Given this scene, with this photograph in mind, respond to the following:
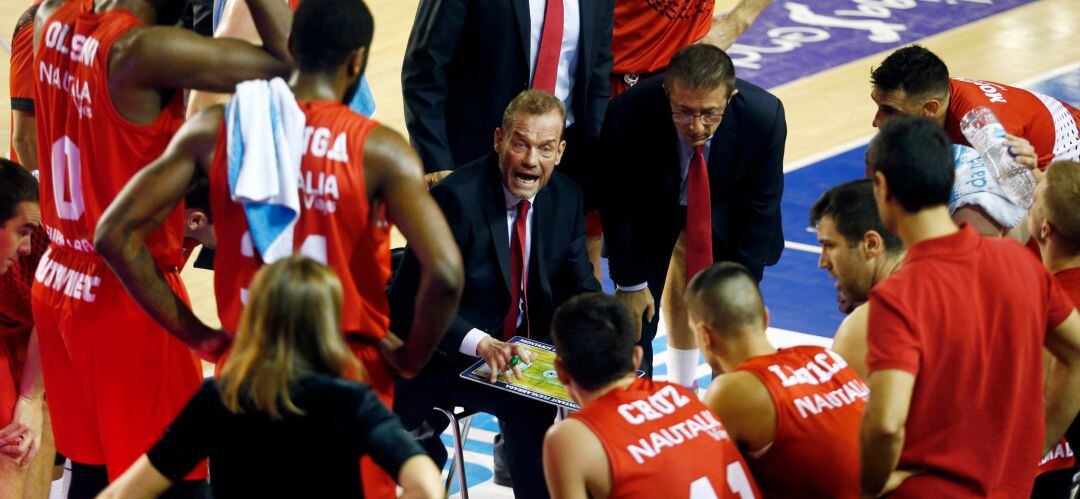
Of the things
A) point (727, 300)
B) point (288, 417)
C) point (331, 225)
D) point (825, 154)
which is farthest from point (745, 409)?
point (825, 154)

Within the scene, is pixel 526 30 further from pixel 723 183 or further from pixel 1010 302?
pixel 1010 302

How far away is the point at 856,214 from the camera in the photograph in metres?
4.55

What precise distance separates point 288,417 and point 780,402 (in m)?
1.36

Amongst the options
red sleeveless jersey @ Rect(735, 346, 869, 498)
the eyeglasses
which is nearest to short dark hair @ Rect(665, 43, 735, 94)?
the eyeglasses

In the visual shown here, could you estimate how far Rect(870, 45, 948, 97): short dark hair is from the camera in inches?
211

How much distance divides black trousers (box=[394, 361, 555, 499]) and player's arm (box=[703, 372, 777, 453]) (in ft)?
3.87

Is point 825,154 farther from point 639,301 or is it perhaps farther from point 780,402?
point 780,402

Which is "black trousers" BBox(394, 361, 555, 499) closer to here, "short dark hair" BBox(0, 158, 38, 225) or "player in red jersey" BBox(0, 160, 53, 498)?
"player in red jersey" BBox(0, 160, 53, 498)

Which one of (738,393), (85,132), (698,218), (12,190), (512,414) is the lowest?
(512,414)

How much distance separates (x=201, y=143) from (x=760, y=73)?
7581 mm

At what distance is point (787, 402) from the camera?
3895 millimetres

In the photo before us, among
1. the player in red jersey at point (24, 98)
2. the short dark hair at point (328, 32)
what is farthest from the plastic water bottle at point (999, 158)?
the player in red jersey at point (24, 98)

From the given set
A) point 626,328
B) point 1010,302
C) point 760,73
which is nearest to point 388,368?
point 626,328

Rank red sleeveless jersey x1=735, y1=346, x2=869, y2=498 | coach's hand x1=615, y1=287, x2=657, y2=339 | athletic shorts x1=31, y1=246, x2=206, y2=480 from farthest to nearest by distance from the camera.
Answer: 1. coach's hand x1=615, y1=287, x2=657, y2=339
2. athletic shorts x1=31, y1=246, x2=206, y2=480
3. red sleeveless jersey x1=735, y1=346, x2=869, y2=498
